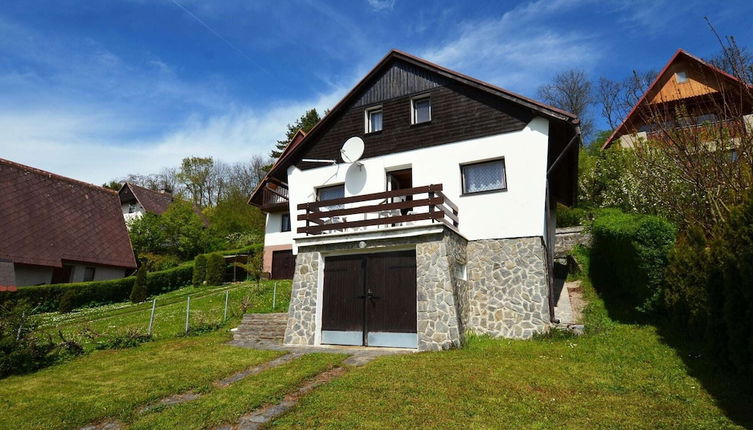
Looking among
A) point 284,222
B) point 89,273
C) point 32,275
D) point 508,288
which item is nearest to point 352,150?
point 508,288

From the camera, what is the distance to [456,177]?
1248cm

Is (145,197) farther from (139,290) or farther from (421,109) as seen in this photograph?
(421,109)

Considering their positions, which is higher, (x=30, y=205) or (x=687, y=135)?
(x=30, y=205)

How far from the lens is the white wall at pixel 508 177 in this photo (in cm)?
1143

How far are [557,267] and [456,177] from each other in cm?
966

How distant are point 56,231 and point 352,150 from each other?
22.9 meters

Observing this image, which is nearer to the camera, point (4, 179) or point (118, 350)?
point (118, 350)

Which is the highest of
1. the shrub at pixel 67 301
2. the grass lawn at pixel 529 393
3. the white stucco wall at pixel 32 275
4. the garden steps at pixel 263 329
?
the white stucco wall at pixel 32 275

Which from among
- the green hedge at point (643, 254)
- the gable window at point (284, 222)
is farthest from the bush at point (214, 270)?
the green hedge at point (643, 254)

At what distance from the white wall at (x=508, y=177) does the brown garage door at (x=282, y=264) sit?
14.2m

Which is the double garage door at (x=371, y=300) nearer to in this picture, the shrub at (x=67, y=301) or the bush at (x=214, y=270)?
the bush at (x=214, y=270)

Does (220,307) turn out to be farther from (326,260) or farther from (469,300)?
(469,300)

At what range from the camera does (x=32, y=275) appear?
77.4 ft

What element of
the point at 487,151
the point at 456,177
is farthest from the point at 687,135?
the point at 456,177
